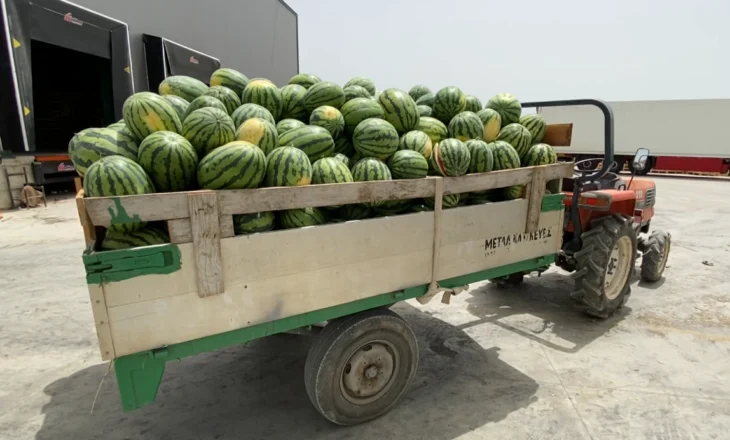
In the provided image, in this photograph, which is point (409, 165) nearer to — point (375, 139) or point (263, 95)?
point (375, 139)

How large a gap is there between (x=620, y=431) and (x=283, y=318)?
2.45 m

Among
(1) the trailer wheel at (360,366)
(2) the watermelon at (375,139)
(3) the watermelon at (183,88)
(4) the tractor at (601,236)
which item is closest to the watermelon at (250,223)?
(1) the trailer wheel at (360,366)

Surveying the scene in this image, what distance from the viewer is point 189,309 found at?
210 cm

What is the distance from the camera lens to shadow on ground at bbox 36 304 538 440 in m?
2.79

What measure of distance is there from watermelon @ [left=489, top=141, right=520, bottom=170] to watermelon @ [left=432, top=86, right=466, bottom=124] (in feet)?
1.75

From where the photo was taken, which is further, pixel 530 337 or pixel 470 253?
pixel 530 337

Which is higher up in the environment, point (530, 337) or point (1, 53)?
point (1, 53)

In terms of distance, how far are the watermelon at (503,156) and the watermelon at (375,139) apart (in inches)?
37.0

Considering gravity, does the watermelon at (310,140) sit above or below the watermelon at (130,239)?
above

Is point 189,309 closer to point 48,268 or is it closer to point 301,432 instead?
point 301,432

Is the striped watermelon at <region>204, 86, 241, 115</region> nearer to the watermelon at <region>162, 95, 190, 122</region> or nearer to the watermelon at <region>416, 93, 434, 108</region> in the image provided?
the watermelon at <region>162, 95, 190, 122</region>

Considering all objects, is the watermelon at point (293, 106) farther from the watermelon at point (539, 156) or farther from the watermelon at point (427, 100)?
the watermelon at point (539, 156)

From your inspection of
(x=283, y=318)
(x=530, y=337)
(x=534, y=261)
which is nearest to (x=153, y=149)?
(x=283, y=318)

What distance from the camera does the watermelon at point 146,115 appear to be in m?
2.44
